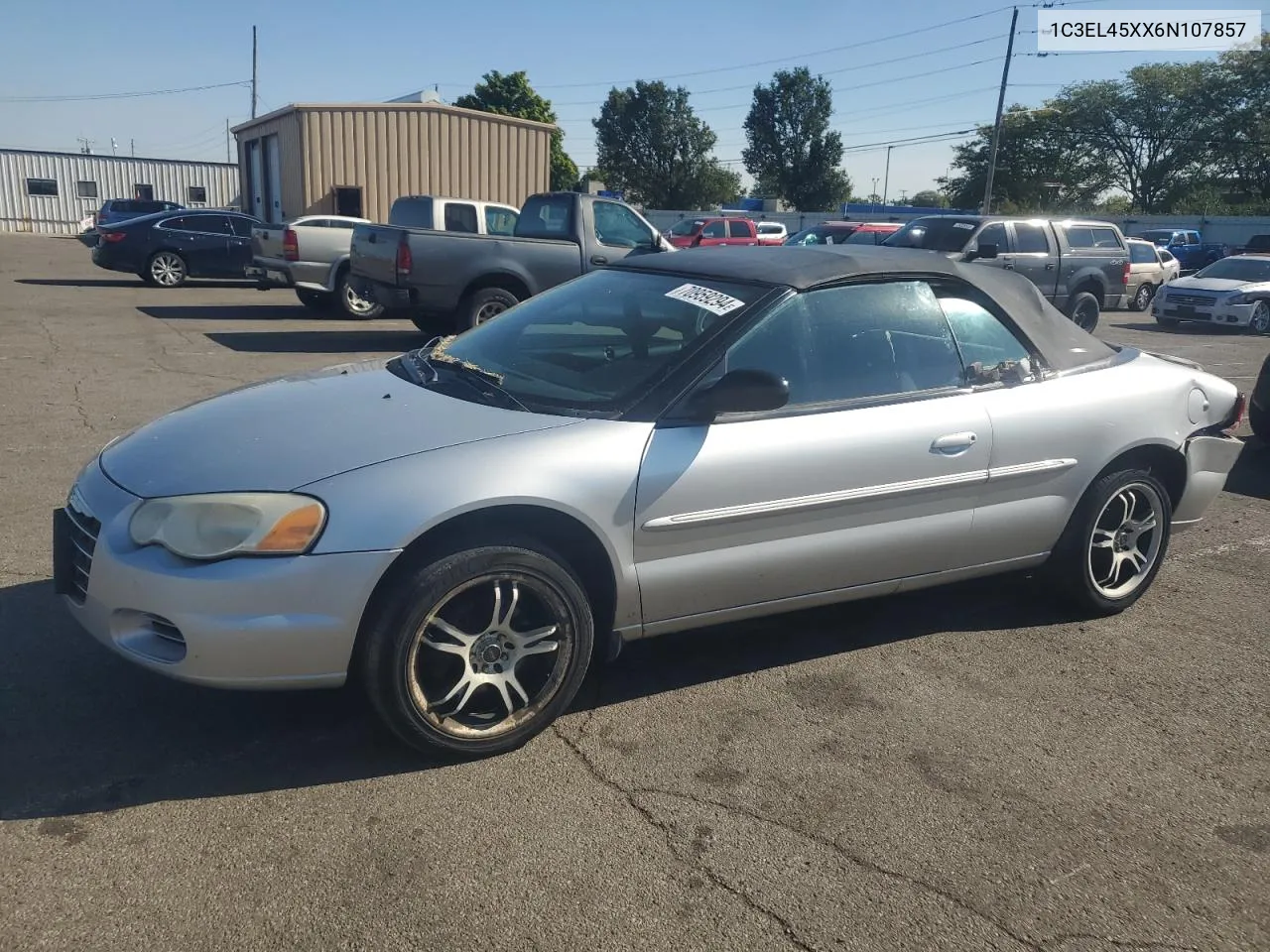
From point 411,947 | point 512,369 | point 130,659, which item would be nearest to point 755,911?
point 411,947

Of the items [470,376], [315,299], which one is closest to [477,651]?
[470,376]

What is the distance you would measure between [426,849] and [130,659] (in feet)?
3.38

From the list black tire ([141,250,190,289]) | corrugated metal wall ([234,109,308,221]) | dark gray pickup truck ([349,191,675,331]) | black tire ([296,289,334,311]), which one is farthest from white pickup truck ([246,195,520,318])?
corrugated metal wall ([234,109,308,221])

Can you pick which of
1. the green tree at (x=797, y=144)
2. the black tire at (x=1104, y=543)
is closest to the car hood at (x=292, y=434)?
the black tire at (x=1104, y=543)

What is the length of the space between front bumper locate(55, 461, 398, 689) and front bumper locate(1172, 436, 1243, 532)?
3593 mm

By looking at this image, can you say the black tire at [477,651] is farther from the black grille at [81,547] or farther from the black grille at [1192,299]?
the black grille at [1192,299]

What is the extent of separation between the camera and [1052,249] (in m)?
16.5

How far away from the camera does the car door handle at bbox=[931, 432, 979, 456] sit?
3.97m

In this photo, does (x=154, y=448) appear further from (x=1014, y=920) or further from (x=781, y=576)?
(x=1014, y=920)

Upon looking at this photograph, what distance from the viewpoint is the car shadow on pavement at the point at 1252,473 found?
281 inches

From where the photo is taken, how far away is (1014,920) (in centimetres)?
262

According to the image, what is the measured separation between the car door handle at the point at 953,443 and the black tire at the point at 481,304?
8.27m

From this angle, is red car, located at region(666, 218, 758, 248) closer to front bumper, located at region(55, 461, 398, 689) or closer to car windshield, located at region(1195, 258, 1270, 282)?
car windshield, located at region(1195, 258, 1270, 282)

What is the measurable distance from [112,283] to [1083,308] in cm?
1778
